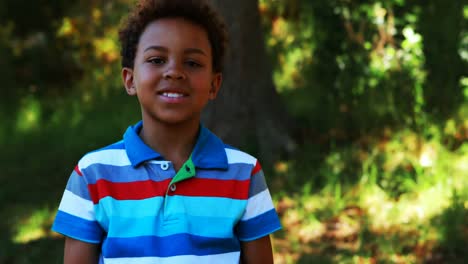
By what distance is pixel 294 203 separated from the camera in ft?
15.5

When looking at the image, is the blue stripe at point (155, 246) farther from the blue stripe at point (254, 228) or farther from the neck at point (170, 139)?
the neck at point (170, 139)

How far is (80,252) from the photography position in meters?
2.21

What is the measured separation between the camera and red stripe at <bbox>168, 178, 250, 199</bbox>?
2197 millimetres

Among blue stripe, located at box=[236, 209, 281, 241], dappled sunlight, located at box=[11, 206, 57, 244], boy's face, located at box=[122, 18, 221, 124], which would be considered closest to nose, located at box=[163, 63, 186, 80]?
boy's face, located at box=[122, 18, 221, 124]

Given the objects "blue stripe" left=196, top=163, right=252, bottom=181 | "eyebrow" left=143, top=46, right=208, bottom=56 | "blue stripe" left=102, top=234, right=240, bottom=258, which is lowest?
"blue stripe" left=102, top=234, right=240, bottom=258

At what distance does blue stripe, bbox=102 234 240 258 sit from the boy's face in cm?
38

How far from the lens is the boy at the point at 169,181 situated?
2143 millimetres

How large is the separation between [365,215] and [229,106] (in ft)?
4.21

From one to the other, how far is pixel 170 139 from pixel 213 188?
230 mm

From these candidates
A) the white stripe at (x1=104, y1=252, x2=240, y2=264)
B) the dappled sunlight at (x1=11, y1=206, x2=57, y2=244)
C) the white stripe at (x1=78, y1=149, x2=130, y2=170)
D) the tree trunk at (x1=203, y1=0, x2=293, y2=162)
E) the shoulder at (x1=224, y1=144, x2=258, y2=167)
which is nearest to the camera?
the white stripe at (x1=104, y1=252, x2=240, y2=264)

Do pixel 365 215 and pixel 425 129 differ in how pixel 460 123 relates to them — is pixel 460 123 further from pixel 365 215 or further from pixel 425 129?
pixel 365 215

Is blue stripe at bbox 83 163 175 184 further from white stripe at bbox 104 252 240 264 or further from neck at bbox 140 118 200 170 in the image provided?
white stripe at bbox 104 252 240 264

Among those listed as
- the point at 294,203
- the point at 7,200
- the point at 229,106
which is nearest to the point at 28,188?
the point at 7,200

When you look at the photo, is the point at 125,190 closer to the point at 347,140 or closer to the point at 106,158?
the point at 106,158
